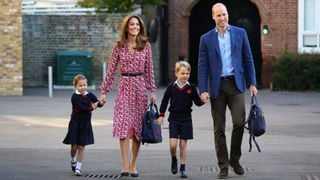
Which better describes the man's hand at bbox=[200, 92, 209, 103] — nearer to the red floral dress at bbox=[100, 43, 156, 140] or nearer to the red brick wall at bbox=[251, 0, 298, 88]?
the red floral dress at bbox=[100, 43, 156, 140]

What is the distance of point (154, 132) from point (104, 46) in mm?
22826

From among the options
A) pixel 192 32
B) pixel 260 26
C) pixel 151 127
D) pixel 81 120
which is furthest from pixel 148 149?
pixel 192 32

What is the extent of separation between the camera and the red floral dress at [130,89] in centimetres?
1166

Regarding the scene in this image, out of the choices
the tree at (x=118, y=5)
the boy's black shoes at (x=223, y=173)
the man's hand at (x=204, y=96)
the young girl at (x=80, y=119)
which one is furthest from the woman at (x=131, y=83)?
the tree at (x=118, y=5)

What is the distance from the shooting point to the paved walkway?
12.2m

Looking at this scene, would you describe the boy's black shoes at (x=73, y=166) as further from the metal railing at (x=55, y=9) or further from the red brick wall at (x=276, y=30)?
the metal railing at (x=55, y=9)

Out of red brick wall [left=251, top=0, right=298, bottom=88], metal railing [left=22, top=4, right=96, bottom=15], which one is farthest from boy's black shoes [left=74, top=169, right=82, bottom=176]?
metal railing [left=22, top=4, right=96, bottom=15]

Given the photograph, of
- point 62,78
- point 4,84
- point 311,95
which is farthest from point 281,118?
point 62,78

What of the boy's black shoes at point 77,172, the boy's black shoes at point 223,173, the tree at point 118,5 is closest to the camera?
the boy's black shoes at point 223,173

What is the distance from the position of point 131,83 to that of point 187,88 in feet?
2.21

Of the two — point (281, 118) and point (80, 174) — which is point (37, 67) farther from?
point (80, 174)

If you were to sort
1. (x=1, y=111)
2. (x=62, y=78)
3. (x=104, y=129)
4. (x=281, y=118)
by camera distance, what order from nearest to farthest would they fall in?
1. (x=104, y=129)
2. (x=281, y=118)
3. (x=1, y=111)
4. (x=62, y=78)

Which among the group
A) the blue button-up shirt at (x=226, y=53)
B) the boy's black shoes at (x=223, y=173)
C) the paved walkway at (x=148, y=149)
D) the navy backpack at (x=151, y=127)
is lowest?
the paved walkway at (x=148, y=149)

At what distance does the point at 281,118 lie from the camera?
850 inches
